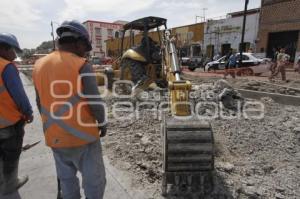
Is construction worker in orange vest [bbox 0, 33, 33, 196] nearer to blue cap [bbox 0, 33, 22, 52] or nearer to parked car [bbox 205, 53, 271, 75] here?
blue cap [bbox 0, 33, 22, 52]

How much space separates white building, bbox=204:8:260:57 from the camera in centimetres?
2564

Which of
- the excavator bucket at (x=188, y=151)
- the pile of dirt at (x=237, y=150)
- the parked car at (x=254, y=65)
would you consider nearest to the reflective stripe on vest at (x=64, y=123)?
the excavator bucket at (x=188, y=151)

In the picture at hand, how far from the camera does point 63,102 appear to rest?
2242 mm

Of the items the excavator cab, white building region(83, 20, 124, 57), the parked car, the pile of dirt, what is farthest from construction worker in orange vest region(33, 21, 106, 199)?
white building region(83, 20, 124, 57)

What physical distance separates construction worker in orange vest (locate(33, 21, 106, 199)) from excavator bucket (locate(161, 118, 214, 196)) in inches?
33.7

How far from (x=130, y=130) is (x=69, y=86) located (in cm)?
347

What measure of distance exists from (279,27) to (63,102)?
24724 millimetres

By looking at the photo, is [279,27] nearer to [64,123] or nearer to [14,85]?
[14,85]

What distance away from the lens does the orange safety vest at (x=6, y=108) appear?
285cm

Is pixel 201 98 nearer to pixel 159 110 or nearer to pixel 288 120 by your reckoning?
pixel 159 110

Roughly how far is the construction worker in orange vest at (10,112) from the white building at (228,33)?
1005 inches

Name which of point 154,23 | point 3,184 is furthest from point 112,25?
point 3,184

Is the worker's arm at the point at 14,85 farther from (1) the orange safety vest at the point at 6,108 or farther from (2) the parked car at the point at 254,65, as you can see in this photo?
(2) the parked car at the point at 254,65

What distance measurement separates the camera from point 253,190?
3.21 metres
